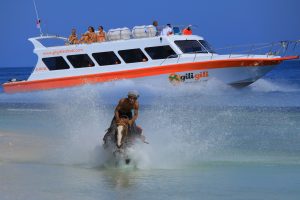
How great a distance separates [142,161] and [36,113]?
1170 centimetres

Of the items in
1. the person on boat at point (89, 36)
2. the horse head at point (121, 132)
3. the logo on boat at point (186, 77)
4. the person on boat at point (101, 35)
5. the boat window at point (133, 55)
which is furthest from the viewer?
the person on boat at point (89, 36)

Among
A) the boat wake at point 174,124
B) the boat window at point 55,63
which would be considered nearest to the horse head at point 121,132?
the boat wake at point 174,124

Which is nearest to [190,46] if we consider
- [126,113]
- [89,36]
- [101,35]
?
[101,35]

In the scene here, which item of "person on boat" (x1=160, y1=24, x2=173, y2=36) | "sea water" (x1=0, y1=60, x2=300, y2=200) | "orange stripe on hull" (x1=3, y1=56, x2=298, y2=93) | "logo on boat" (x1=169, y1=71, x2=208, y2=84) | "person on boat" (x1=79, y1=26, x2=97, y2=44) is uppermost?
"person on boat" (x1=79, y1=26, x2=97, y2=44)

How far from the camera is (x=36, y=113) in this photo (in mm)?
21969

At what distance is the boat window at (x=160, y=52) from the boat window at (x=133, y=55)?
265mm

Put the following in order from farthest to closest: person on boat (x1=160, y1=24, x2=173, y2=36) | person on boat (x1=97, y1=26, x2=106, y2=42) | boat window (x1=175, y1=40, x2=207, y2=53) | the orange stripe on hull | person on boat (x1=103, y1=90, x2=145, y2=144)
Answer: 1. person on boat (x1=97, y1=26, x2=106, y2=42)
2. person on boat (x1=160, y1=24, x2=173, y2=36)
3. boat window (x1=175, y1=40, x2=207, y2=53)
4. the orange stripe on hull
5. person on boat (x1=103, y1=90, x2=145, y2=144)

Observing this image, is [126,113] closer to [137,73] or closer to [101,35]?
[137,73]

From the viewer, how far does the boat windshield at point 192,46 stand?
25.3 metres

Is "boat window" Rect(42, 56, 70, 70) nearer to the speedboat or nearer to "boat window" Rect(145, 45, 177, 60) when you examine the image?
the speedboat

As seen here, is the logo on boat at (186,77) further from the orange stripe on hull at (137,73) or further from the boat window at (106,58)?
the boat window at (106,58)

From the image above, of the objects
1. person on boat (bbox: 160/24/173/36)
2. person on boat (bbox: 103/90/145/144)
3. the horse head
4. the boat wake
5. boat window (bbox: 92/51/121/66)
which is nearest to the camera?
the horse head

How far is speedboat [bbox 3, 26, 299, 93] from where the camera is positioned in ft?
81.9

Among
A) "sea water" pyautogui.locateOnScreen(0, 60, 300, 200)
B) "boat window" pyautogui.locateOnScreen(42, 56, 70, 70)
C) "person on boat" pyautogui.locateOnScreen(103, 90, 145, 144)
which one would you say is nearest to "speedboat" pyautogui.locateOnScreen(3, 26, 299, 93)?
"boat window" pyautogui.locateOnScreen(42, 56, 70, 70)
